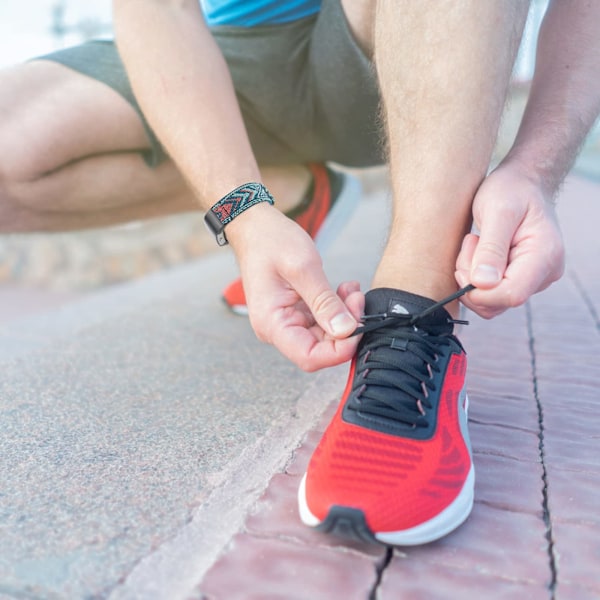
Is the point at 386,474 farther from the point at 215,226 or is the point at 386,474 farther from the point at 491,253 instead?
the point at 215,226

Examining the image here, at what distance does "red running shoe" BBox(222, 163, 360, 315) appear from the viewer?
185 centimetres

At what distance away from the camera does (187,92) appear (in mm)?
1172

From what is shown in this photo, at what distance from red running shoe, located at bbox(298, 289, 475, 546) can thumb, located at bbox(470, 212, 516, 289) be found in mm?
83

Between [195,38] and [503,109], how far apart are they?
1.93 feet

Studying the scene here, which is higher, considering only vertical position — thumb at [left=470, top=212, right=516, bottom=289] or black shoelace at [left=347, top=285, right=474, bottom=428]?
thumb at [left=470, top=212, right=516, bottom=289]

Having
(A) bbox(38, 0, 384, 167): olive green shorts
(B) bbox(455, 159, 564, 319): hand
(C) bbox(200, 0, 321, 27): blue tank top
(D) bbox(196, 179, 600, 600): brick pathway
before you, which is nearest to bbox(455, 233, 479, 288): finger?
(B) bbox(455, 159, 564, 319): hand

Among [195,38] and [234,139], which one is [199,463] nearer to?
[234,139]

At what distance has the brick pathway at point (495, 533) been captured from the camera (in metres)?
0.75

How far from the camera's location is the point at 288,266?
0.96 metres

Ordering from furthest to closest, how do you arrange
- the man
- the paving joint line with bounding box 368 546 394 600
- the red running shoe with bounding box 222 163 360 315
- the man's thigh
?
the red running shoe with bounding box 222 163 360 315 < the man's thigh < the man < the paving joint line with bounding box 368 546 394 600

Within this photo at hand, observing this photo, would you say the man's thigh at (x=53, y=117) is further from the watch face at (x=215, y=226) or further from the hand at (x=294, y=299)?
the hand at (x=294, y=299)

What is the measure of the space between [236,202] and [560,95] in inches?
25.0

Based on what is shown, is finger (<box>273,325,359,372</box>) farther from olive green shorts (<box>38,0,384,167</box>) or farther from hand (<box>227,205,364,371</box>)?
olive green shorts (<box>38,0,384,167</box>)

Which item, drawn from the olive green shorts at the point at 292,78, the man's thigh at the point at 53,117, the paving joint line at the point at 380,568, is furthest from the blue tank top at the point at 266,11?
the paving joint line at the point at 380,568
